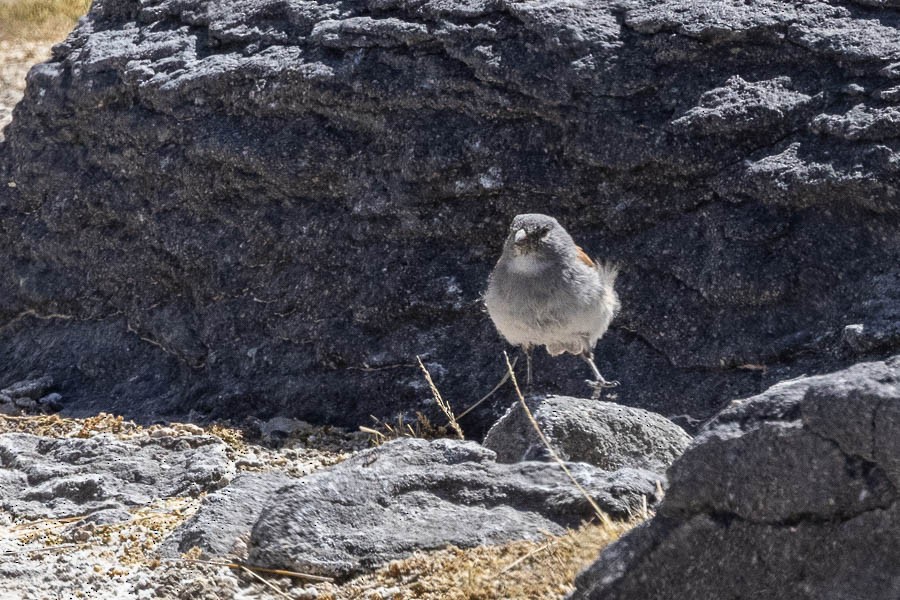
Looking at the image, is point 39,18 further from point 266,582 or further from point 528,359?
point 266,582

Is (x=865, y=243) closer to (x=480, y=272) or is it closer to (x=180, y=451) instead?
(x=480, y=272)

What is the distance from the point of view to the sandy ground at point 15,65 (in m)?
13.0

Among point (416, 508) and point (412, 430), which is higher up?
point (416, 508)

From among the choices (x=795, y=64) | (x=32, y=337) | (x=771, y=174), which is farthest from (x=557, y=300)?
(x=32, y=337)

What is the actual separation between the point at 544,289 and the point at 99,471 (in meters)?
2.55

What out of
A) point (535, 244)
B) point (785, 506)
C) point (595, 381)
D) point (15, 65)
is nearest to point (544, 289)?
point (535, 244)

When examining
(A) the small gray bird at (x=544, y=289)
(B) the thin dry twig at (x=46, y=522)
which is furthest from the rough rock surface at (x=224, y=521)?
(A) the small gray bird at (x=544, y=289)

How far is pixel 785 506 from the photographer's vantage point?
2844mm

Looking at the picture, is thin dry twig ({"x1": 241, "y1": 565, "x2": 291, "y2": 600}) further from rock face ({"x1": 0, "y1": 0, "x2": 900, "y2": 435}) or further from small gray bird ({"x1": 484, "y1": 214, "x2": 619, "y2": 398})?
rock face ({"x1": 0, "y1": 0, "x2": 900, "y2": 435})

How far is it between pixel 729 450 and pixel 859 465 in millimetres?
312

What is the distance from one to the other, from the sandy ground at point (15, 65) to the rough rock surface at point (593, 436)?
906 cm

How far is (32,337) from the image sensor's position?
370 inches

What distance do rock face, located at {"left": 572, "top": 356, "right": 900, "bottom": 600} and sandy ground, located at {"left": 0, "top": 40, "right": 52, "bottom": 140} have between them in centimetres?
1084

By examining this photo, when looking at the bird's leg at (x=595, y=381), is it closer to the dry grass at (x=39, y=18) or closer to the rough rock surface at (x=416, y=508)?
the rough rock surface at (x=416, y=508)
